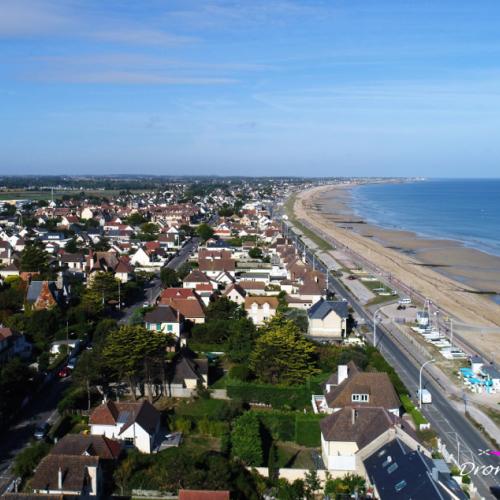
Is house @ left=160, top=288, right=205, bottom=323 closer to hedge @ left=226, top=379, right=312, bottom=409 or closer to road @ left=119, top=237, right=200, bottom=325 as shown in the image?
road @ left=119, top=237, right=200, bottom=325

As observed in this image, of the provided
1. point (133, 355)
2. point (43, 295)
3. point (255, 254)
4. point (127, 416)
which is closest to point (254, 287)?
point (43, 295)

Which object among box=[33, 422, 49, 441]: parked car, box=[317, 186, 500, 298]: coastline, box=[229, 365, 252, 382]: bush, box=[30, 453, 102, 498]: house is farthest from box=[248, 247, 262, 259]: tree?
box=[30, 453, 102, 498]: house

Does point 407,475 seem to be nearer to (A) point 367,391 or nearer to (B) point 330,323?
(A) point 367,391

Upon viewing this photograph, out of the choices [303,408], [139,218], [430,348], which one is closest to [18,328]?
[303,408]

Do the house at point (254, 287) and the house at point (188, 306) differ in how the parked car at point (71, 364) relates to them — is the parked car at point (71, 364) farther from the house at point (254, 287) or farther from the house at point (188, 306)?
the house at point (254, 287)

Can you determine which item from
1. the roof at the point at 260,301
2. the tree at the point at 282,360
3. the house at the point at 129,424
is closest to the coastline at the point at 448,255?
the roof at the point at 260,301

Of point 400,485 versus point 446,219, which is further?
point 446,219
